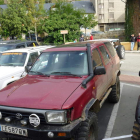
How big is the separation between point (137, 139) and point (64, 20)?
25437 mm

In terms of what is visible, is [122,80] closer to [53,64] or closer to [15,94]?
[53,64]

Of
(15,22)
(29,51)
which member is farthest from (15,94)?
(15,22)

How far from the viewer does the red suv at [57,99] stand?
2.85 meters

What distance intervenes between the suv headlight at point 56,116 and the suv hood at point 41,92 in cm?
8

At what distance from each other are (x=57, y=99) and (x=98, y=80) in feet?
4.43

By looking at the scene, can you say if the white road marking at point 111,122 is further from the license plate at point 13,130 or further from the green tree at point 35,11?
the green tree at point 35,11

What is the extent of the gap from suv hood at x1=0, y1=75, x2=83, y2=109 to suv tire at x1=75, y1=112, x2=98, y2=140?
525mm

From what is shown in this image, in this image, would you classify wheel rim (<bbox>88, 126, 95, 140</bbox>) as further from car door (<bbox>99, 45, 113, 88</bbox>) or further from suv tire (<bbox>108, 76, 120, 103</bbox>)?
suv tire (<bbox>108, 76, 120, 103</bbox>)

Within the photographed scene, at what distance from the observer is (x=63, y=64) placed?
4.14 metres

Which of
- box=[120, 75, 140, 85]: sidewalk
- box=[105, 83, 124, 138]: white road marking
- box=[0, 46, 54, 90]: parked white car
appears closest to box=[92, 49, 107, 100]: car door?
box=[105, 83, 124, 138]: white road marking

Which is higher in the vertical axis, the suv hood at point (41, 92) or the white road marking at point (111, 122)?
the suv hood at point (41, 92)

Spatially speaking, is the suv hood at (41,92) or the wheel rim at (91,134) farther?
the wheel rim at (91,134)

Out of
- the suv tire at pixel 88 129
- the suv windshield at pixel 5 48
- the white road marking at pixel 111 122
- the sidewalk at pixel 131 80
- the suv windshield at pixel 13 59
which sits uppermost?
the suv windshield at pixel 5 48

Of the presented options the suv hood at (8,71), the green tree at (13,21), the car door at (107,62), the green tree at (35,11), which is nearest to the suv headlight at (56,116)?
the car door at (107,62)
